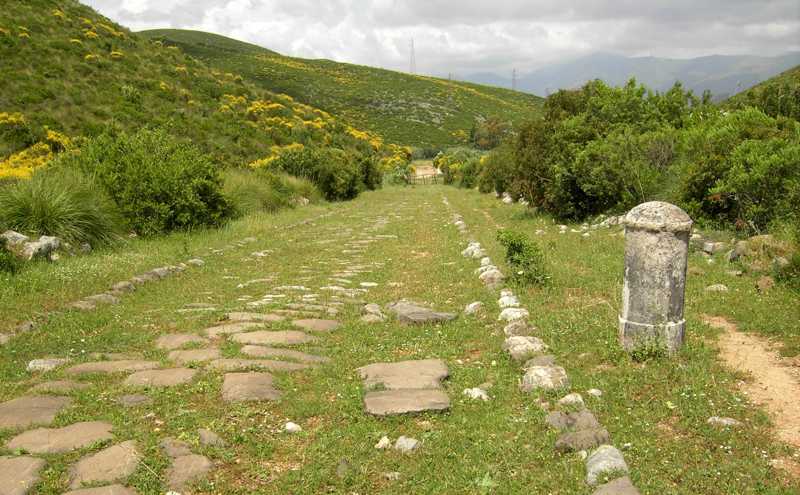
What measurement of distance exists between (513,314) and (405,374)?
1673mm

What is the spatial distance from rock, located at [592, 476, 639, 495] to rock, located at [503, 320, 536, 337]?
95.7 inches

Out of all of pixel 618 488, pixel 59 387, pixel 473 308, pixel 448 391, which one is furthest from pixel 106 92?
pixel 618 488

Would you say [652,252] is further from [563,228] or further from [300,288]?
[563,228]

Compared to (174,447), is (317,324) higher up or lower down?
lower down

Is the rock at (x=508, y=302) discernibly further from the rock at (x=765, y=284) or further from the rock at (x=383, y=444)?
the rock at (x=383, y=444)

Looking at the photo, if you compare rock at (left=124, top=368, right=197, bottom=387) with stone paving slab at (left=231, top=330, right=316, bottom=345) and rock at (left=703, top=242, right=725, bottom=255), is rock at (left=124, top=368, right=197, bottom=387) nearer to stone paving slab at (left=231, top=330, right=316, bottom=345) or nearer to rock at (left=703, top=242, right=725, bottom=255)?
stone paving slab at (left=231, top=330, right=316, bottom=345)

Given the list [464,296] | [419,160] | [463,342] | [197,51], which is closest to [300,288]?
[464,296]

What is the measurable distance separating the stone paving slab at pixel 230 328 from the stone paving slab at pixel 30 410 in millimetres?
1660

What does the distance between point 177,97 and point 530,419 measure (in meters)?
29.8

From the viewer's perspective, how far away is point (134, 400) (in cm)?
406

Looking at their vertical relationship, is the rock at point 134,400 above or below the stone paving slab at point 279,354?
above

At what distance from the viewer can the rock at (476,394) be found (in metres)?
4.19

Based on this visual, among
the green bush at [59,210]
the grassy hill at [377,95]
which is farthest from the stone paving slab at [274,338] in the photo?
the grassy hill at [377,95]

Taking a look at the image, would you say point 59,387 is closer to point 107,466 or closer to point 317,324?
point 107,466
